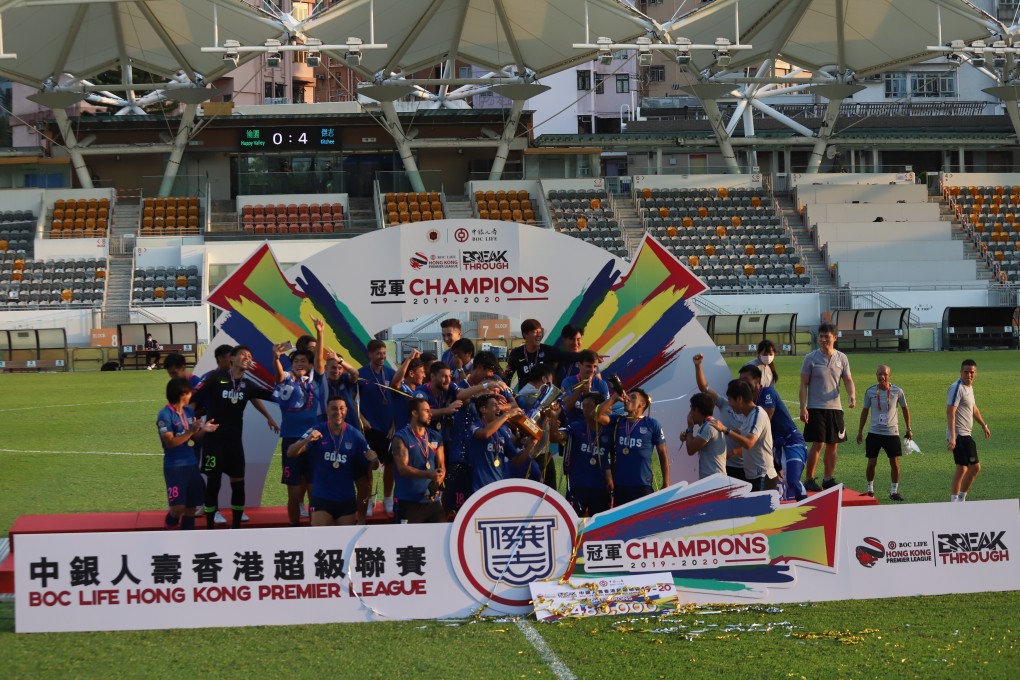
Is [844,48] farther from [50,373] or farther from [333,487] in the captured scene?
[333,487]

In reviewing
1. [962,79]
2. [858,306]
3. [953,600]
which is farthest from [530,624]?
[962,79]

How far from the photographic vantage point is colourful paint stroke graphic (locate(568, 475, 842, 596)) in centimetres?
963

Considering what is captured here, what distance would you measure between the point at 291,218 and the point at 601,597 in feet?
125

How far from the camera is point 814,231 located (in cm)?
4728

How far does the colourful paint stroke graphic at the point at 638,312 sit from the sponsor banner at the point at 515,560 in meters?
3.31

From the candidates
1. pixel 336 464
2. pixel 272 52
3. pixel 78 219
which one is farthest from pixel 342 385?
pixel 78 219

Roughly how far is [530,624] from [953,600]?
125 inches

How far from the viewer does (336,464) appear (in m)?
10.3

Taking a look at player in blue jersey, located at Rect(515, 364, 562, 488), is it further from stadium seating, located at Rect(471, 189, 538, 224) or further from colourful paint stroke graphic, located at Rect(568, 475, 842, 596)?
stadium seating, located at Rect(471, 189, 538, 224)

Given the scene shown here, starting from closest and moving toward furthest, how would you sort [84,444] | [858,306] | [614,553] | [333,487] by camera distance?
[614,553] < [333,487] < [84,444] < [858,306]

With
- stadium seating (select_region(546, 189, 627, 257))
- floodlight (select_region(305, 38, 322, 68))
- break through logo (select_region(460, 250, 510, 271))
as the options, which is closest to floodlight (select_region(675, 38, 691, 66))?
stadium seating (select_region(546, 189, 627, 257))

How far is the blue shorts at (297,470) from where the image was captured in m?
10.8

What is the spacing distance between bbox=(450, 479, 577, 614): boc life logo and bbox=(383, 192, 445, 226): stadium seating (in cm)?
3635

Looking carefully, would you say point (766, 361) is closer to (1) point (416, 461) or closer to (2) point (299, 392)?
(1) point (416, 461)
